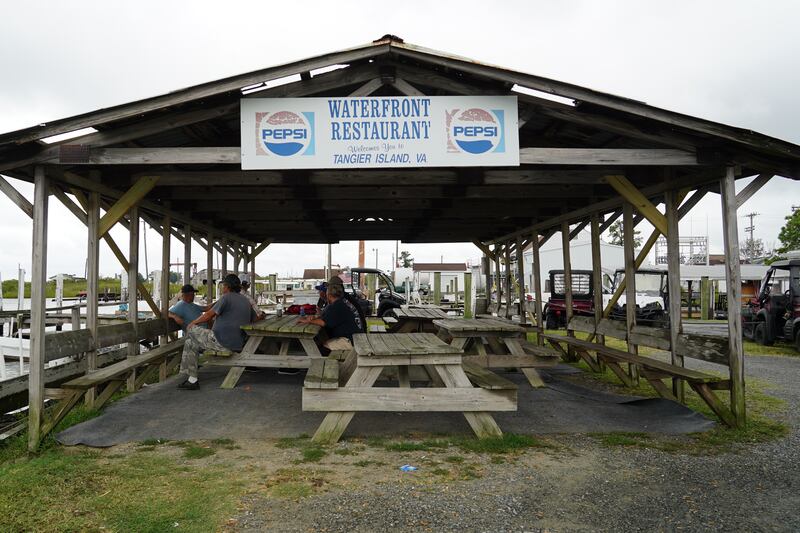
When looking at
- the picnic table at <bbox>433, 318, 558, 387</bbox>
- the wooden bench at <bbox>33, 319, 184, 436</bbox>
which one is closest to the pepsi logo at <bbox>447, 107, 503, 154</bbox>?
the picnic table at <bbox>433, 318, 558, 387</bbox>

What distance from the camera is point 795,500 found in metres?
3.71

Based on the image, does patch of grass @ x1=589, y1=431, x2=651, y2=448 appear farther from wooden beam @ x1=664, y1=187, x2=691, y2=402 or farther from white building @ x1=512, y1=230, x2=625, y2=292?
white building @ x1=512, y1=230, x2=625, y2=292

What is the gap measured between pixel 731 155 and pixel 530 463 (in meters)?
3.80

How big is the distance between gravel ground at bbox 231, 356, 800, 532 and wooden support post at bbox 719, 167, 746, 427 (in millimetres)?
754

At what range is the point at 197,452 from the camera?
183 inches

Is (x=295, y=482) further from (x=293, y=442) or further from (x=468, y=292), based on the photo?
(x=468, y=292)

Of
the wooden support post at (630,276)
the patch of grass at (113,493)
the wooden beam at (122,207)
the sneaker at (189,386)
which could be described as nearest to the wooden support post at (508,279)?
the wooden support post at (630,276)

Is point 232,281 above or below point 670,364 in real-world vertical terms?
above

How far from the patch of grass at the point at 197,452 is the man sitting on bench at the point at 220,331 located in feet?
7.90

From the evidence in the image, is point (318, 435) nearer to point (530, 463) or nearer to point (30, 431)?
point (530, 463)

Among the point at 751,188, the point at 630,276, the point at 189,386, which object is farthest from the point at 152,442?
the point at 751,188

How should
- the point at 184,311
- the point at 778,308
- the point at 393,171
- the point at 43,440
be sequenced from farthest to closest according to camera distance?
the point at 778,308 < the point at 184,311 < the point at 393,171 < the point at 43,440

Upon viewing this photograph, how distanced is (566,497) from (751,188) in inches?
160

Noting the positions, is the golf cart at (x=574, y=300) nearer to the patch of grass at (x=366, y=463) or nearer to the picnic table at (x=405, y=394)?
the picnic table at (x=405, y=394)
